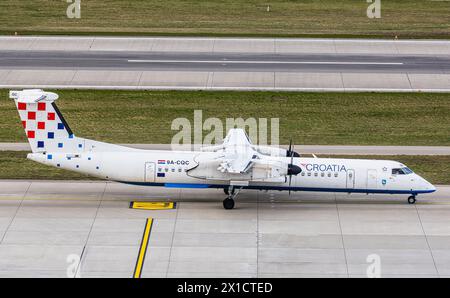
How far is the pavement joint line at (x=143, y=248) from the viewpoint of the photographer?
40188mm

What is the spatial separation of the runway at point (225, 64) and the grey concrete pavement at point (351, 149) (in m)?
10.4

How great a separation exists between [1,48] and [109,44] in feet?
26.5

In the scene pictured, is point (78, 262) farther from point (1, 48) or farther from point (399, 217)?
point (1, 48)

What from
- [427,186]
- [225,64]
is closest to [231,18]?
[225,64]

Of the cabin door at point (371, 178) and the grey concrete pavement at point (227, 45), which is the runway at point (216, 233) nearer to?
the cabin door at point (371, 178)

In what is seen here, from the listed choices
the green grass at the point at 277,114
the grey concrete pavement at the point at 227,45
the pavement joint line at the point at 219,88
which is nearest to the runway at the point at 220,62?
the grey concrete pavement at the point at 227,45

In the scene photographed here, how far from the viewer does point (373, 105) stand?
207 feet

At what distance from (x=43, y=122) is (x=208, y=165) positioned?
7.95 metres

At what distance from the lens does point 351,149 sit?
5562 centimetres

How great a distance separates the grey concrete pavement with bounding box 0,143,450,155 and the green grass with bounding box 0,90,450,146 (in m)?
0.76

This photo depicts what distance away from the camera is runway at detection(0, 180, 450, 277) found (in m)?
40.7

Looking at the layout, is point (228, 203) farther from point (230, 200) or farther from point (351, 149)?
point (351, 149)

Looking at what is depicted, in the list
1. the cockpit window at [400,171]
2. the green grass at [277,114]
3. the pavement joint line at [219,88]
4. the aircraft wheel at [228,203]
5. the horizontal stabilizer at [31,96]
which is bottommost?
the aircraft wheel at [228,203]
